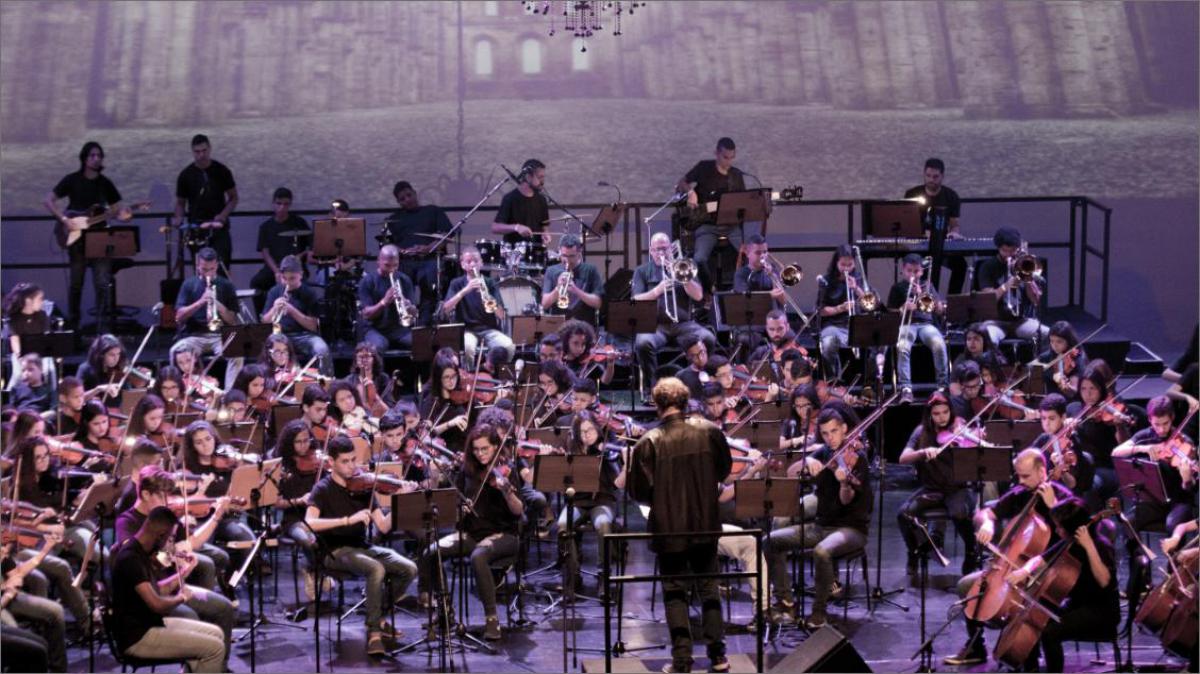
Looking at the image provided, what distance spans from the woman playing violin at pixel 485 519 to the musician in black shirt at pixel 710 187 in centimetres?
380

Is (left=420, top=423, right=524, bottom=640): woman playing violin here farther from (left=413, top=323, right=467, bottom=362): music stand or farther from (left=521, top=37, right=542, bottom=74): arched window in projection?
(left=521, top=37, right=542, bottom=74): arched window in projection

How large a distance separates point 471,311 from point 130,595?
4875mm

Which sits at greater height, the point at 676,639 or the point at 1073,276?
the point at 1073,276

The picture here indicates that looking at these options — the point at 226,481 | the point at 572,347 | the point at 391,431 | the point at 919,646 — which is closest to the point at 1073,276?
the point at 572,347

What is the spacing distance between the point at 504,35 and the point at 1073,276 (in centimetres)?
515

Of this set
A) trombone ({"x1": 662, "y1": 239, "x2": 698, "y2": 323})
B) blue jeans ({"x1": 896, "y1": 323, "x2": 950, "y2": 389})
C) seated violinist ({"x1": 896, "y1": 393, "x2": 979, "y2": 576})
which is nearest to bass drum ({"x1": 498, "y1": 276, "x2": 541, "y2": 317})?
trombone ({"x1": 662, "y1": 239, "x2": 698, "y2": 323})

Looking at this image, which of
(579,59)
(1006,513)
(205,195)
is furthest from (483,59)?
(1006,513)

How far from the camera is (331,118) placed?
13727 mm

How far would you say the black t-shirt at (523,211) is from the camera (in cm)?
1212

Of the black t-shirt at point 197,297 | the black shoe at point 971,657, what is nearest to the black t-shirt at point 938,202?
the black shoe at point 971,657

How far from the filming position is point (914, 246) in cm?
1223

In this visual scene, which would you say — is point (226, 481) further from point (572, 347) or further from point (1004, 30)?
point (1004, 30)

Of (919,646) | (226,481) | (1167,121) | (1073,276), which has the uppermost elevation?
(1167,121)

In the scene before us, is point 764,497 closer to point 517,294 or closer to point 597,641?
point 597,641
